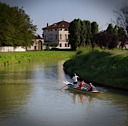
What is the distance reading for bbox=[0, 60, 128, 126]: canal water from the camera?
16422 millimetres

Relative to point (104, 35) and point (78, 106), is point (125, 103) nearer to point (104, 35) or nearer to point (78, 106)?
point (78, 106)

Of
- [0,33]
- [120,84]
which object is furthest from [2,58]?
[120,84]

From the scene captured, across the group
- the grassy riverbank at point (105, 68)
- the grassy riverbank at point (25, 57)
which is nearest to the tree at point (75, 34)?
the grassy riverbank at point (25, 57)

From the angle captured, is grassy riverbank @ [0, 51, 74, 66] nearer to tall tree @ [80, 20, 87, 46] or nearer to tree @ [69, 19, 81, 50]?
tree @ [69, 19, 81, 50]

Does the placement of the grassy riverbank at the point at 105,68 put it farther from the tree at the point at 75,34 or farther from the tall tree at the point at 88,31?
the tall tree at the point at 88,31

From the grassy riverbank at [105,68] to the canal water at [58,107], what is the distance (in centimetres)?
140

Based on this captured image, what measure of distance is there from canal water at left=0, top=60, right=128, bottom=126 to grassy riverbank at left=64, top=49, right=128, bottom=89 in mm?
1403

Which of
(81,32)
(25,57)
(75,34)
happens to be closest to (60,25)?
(81,32)

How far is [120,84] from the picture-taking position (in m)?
25.6

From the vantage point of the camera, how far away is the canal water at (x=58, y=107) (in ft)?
53.9

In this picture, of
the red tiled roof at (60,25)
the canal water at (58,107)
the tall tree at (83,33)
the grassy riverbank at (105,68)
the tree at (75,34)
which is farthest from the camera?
→ the red tiled roof at (60,25)

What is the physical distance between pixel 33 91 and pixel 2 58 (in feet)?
92.7

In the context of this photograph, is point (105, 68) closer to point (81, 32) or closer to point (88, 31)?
point (81, 32)

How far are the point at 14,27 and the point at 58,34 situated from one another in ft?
136
